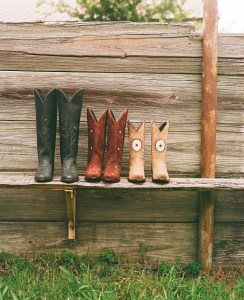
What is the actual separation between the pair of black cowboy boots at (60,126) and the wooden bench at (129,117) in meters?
0.26

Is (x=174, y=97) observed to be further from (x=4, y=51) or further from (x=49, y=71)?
(x=4, y=51)

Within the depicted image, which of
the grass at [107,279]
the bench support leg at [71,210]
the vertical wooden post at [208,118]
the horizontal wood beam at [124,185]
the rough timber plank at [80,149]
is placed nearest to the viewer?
the grass at [107,279]

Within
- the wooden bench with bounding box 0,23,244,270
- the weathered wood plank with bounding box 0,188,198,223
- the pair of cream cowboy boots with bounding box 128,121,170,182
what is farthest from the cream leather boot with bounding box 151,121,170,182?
the weathered wood plank with bounding box 0,188,198,223

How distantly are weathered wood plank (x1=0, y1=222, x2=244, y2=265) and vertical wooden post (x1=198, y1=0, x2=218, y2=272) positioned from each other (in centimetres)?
12

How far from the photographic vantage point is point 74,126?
3.01m

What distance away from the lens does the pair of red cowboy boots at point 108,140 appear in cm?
300

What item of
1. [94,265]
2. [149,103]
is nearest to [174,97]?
[149,103]

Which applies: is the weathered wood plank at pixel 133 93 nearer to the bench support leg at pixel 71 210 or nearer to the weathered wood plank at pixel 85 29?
the weathered wood plank at pixel 85 29

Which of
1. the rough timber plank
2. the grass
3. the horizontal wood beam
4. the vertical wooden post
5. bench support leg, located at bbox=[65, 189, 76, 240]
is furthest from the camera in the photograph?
the rough timber plank

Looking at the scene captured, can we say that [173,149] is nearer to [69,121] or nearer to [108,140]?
[108,140]

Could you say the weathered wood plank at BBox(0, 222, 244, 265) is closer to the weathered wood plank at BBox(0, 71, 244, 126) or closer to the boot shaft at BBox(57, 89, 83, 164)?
the boot shaft at BBox(57, 89, 83, 164)

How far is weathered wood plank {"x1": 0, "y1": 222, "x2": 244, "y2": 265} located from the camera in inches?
133

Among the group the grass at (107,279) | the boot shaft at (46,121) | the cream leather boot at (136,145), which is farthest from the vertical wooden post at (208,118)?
the boot shaft at (46,121)

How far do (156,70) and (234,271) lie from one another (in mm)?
1558
